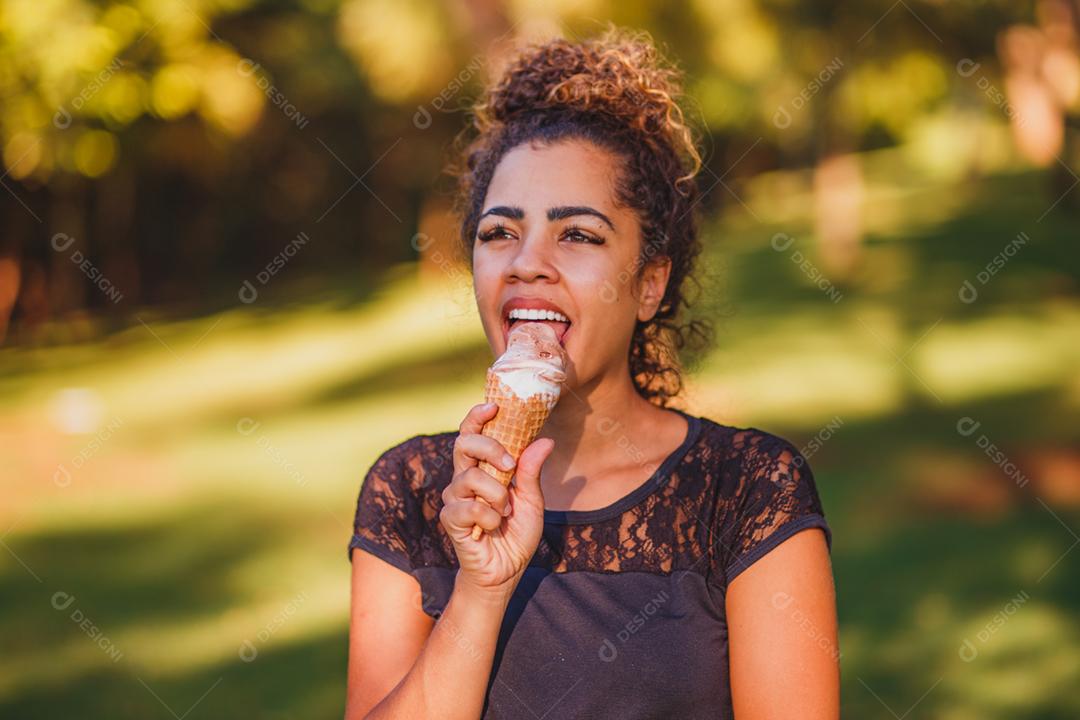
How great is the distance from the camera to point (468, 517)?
7.00 ft

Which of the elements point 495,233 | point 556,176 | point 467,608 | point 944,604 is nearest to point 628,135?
point 556,176

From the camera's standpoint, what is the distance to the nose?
8.14ft

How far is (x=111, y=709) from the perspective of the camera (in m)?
6.22

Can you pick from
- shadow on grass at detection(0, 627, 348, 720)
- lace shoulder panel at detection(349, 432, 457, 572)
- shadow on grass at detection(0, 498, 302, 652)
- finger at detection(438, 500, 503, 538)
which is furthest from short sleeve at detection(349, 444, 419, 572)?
shadow on grass at detection(0, 498, 302, 652)

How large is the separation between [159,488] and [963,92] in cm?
1675

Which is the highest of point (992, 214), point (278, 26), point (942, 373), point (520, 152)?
point (278, 26)

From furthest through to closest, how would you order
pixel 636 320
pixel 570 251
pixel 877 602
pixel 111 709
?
pixel 877 602
pixel 111 709
pixel 636 320
pixel 570 251

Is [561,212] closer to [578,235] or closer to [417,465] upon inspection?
[578,235]

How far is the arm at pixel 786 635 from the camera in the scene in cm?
227

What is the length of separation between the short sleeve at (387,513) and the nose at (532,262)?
500 mm

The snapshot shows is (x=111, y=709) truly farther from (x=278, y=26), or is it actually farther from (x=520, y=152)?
(x=278, y=26)

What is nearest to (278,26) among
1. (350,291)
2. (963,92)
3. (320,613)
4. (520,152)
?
(350,291)

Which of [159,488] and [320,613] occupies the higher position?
[159,488]

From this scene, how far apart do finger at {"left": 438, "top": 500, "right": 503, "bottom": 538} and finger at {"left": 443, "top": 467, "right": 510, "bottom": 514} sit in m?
0.02
